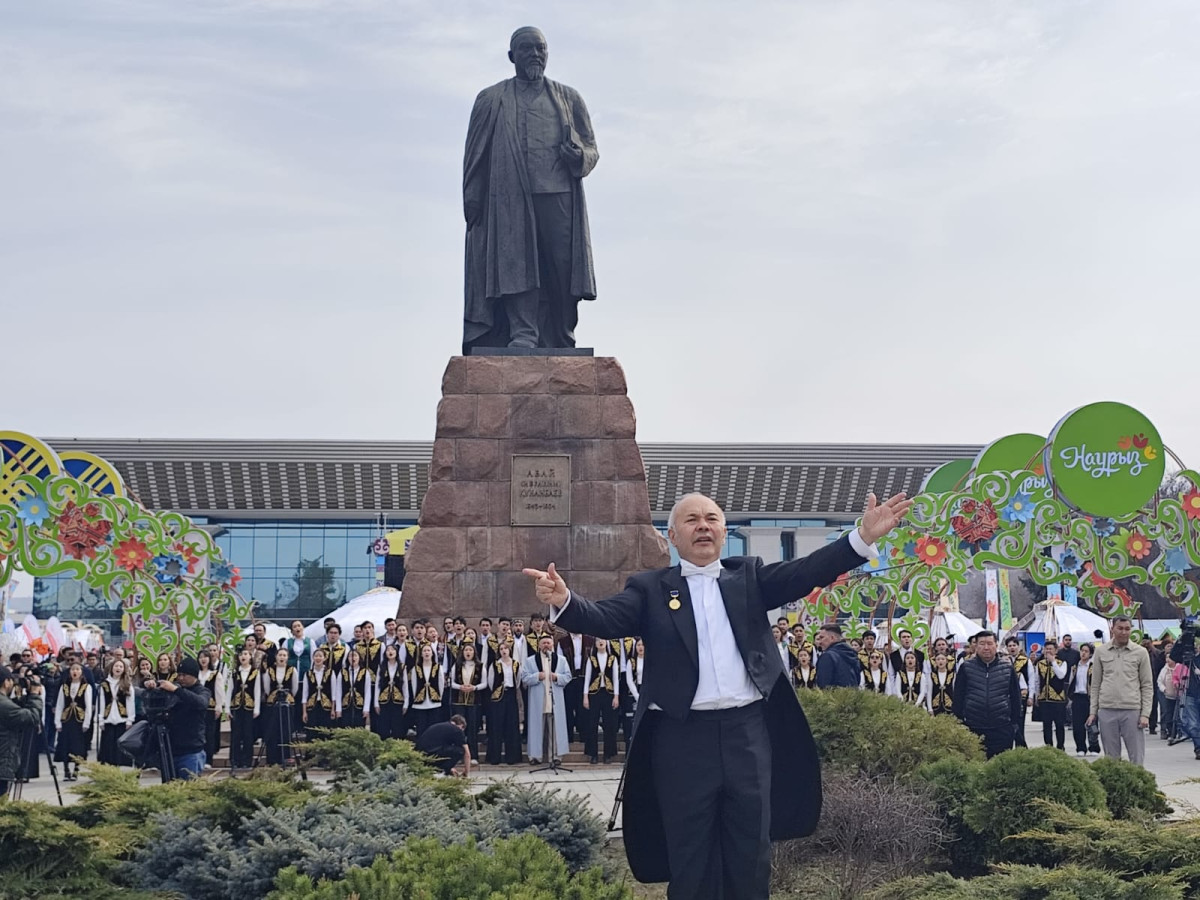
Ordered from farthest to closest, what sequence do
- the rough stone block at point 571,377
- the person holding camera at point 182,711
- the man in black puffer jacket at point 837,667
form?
the rough stone block at point 571,377 → the man in black puffer jacket at point 837,667 → the person holding camera at point 182,711

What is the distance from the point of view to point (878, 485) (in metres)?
46.8

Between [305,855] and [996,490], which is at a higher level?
[996,490]

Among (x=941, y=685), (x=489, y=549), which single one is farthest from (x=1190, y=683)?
(x=489, y=549)

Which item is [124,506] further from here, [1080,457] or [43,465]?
[1080,457]

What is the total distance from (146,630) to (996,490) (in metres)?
11.9

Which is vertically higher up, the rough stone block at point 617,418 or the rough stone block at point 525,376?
the rough stone block at point 525,376

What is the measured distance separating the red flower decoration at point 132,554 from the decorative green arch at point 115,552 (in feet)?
0.04

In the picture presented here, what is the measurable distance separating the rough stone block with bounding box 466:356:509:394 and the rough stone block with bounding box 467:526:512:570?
142 centimetres

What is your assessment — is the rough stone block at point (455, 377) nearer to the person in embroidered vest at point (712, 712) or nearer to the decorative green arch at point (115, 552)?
the decorative green arch at point (115, 552)

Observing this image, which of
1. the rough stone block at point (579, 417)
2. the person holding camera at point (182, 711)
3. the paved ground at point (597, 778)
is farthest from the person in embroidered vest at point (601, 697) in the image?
the person holding camera at point (182, 711)

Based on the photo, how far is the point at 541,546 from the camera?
13.4m

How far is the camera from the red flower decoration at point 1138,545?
19.2m

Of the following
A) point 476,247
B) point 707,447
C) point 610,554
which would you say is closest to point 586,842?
point 610,554

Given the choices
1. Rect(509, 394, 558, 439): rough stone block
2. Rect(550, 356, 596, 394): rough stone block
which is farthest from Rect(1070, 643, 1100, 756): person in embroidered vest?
Rect(509, 394, 558, 439): rough stone block
